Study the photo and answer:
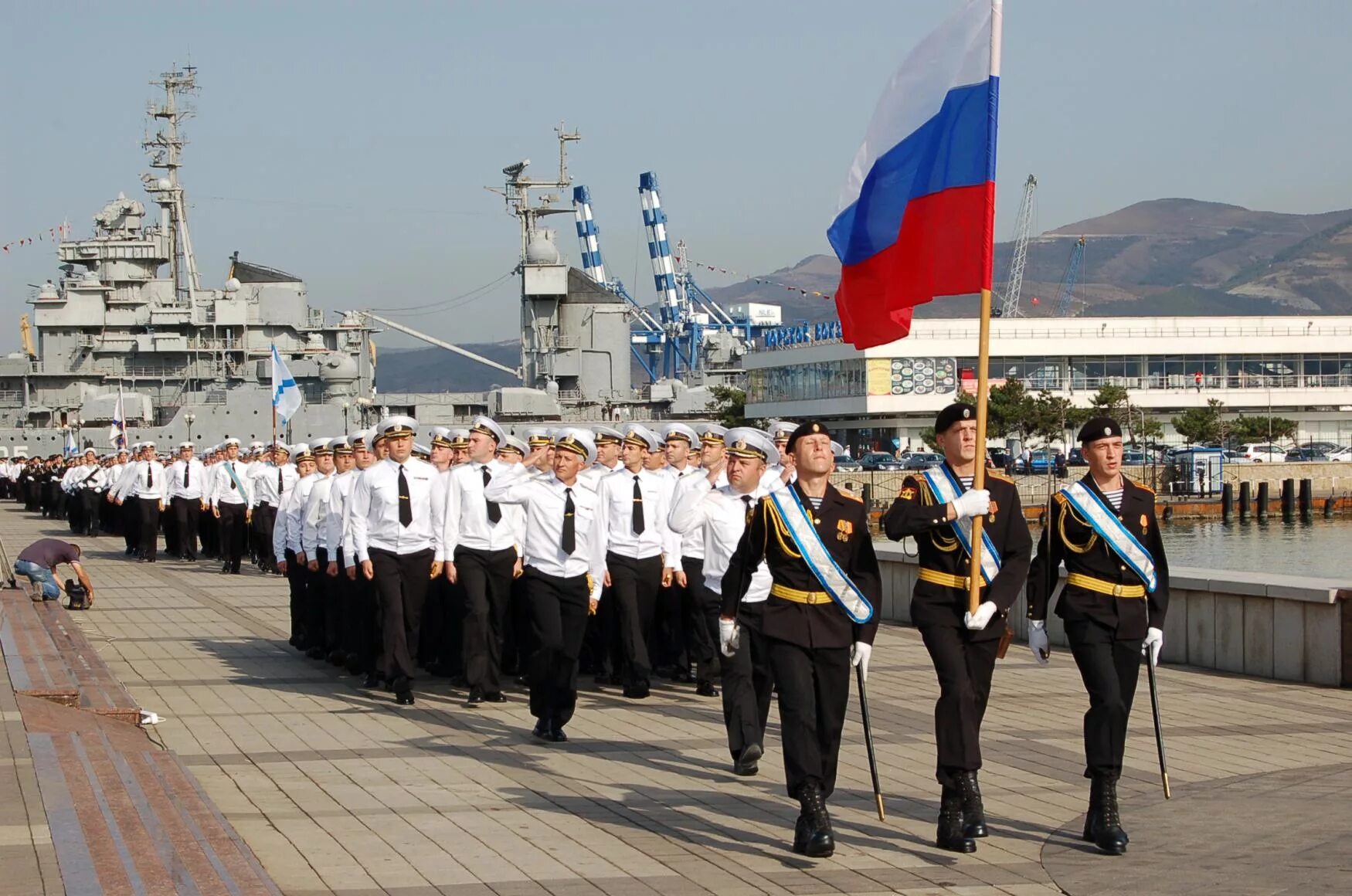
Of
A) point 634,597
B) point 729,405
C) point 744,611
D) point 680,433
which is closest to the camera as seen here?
point 744,611

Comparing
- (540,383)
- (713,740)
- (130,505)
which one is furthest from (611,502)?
(540,383)

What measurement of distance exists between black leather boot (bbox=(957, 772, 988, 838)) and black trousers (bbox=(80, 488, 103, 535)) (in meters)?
34.5

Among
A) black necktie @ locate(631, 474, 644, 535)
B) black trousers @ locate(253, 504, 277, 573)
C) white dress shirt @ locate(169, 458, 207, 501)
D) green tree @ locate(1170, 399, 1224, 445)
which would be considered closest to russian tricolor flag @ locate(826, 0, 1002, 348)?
black necktie @ locate(631, 474, 644, 535)

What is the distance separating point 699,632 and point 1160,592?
17.7ft

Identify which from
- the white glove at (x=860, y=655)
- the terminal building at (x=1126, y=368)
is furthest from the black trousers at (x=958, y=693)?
the terminal building at (x=1126, y=368)

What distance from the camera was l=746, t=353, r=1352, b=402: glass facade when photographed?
269 ft

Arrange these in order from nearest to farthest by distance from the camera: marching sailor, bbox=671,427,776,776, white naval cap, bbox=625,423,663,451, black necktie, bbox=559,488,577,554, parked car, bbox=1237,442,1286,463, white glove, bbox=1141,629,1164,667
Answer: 1. white glove, bbox=1141,629,1164,667
2. marching sailor, bbox=671,427,776,776
3. black necktie, bbox=559,488,577,554
4. white naval cap, bbox=625,423,663,451
5. parked car, bbox=1237,442,1286,463

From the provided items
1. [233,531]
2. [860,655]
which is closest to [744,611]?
[860,655]

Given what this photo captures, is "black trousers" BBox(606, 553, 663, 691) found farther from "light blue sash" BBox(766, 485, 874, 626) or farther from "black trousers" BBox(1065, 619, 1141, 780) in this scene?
"black trousers" BBox(1065, 619, 1141, 780)

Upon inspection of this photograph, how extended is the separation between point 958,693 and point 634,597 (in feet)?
17.6

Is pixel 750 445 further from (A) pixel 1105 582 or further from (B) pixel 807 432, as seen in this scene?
(A) pixel 1105 582

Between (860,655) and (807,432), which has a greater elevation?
(807,432)

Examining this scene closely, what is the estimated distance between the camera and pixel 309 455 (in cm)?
1820

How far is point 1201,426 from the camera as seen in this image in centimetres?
7606
